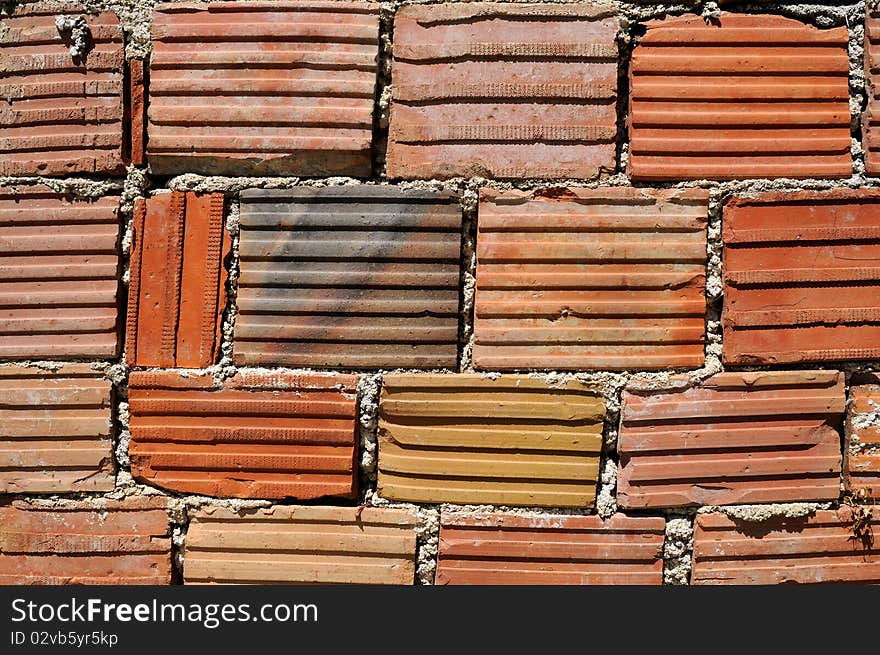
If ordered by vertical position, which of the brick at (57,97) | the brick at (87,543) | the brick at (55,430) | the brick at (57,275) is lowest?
the brick at (87,543)

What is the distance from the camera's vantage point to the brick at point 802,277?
1620 millimetres

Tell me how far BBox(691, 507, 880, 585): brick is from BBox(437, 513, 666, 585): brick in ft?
0.39

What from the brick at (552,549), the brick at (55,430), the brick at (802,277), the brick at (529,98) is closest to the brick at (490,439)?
the brick at (552,549)

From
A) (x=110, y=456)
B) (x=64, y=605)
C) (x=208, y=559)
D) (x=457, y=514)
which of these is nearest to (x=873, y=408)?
(x=457, y=514)

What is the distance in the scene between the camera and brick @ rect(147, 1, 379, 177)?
5.34 feet

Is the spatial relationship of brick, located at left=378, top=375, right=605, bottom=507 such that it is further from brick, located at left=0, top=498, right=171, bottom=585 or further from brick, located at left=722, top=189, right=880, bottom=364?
brick, located at left=0, top=498, right=171, bottom=585

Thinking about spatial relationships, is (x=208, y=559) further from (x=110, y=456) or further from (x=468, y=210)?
(x=468, y=210)

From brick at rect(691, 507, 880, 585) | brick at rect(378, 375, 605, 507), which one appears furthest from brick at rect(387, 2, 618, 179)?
brick at rect(691, 507, 880, 585)

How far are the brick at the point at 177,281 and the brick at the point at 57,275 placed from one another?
54mm

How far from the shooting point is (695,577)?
167cm

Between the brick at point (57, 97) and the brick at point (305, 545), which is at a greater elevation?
the brick at point (57, 97)

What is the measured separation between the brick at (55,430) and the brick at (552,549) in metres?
0.89

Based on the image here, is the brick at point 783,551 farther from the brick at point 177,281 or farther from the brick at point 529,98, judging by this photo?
the brick at point 177,281

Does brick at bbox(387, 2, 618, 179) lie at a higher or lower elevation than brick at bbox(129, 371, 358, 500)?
higher
